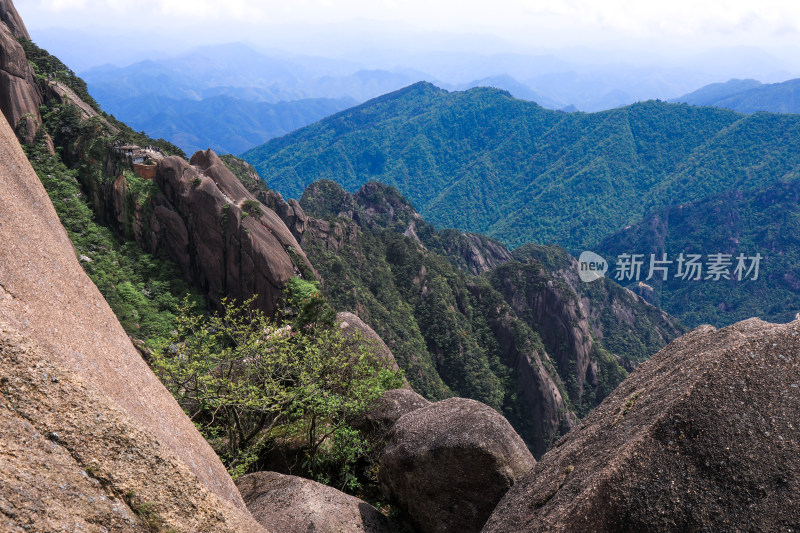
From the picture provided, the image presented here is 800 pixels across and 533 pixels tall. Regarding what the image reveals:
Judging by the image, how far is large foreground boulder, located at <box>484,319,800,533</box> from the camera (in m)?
5.77

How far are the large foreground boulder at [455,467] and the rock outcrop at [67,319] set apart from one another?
4.44 m

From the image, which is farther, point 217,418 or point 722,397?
point 217,418

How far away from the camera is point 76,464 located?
4.50 m

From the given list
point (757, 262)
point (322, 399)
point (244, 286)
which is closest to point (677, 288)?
point (757, 262)

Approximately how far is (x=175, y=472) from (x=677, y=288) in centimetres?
20305

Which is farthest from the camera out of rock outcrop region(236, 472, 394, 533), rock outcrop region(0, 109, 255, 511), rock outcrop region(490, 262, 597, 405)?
rock outcrop region(490, 262, 597, 405)

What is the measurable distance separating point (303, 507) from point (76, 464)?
5.93 metres

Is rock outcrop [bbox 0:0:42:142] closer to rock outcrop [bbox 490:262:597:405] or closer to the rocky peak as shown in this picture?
the rocky peak

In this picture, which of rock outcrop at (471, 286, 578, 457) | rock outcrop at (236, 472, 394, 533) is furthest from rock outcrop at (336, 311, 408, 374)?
rock outcrop at (471, 286, 578, 457)

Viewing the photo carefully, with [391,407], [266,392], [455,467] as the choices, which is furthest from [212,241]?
[455,467]

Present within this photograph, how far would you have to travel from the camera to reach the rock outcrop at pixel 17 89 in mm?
33531

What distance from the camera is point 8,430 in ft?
13.5

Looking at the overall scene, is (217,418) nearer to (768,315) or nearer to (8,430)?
(8,430)

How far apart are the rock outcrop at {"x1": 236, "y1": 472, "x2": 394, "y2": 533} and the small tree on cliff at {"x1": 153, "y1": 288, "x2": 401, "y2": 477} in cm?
99
